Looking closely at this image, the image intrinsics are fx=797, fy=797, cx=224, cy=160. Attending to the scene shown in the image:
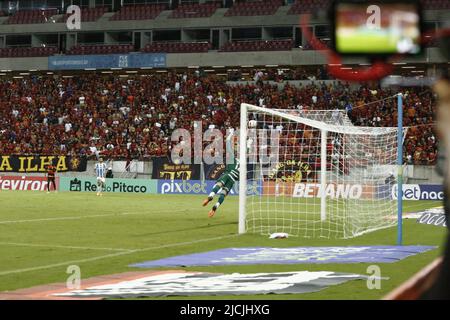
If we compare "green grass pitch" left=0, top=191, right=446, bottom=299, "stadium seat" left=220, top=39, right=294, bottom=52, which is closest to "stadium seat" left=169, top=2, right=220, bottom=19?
"stadium seat" left=220, top=39, right=294, bottom=52

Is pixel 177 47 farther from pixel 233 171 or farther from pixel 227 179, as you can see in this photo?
pixel 227 179

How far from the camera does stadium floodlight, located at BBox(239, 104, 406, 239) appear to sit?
64.1 feet

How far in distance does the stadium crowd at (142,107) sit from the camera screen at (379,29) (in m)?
39.3

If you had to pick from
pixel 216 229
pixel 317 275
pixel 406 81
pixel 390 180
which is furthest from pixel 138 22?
pixel 406 81

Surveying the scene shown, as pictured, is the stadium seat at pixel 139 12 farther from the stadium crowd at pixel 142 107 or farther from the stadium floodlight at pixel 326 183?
the stadium floodlight at pixel 326 183

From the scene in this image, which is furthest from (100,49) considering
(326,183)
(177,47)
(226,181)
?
(226,181)

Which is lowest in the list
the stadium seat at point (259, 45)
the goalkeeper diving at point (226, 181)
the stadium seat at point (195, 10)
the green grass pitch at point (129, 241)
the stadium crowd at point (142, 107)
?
the green grass pitch at point (129, 241)

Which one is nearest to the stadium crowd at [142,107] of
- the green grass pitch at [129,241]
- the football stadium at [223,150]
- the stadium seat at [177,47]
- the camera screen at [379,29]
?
the football stadium at [223,150]

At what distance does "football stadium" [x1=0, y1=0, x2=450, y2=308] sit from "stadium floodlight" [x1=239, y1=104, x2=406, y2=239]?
13cm

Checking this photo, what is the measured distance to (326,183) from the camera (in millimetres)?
28438

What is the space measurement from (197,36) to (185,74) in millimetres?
4275

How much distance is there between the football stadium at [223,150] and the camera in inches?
280
